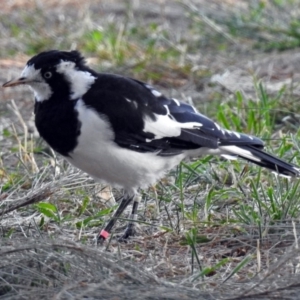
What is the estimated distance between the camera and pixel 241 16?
8031 mm

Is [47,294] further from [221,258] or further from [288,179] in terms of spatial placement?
[288,179]

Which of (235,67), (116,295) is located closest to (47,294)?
(116,295)

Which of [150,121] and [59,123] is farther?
[150,121]

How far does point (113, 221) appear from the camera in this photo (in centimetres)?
401

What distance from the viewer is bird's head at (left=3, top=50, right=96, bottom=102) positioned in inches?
158

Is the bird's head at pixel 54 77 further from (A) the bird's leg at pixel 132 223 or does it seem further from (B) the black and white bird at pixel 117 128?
(A) the bird's leg at pixel 132 223

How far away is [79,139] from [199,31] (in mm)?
4947

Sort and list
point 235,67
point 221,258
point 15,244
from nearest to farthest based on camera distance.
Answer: point 15,244 < point 221,258 < point 235,67

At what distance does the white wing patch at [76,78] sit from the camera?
13.1 ft

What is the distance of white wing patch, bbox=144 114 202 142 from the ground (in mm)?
322

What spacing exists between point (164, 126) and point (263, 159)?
470mm

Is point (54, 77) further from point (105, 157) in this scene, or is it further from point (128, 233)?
point (128, 233)

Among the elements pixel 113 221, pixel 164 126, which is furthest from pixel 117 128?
pixel 113 221

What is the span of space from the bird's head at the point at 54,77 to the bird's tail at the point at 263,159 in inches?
27.5
